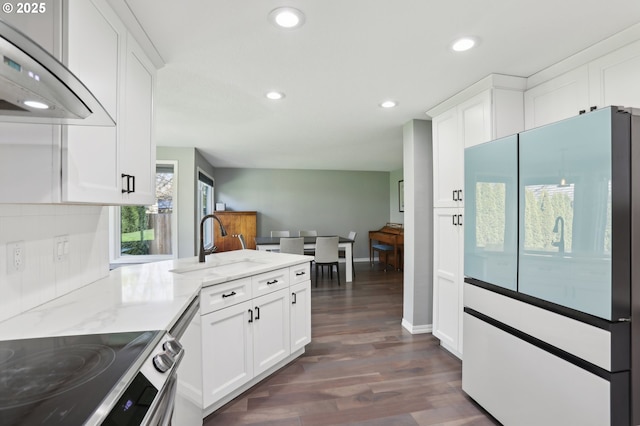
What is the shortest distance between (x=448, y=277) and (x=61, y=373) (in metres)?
2.74

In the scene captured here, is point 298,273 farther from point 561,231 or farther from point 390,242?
point 390,242

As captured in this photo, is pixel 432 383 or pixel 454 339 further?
pixel 454 339

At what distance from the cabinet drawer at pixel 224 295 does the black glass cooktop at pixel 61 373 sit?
702mm

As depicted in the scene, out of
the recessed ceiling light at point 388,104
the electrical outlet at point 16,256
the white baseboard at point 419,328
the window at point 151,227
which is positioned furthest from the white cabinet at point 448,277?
the window at point 151,227

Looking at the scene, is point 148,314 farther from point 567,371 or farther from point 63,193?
point 567,371

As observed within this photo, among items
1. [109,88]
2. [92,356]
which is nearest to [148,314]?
[92,356]

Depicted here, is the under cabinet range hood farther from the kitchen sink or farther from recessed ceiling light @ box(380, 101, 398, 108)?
recessed ceiling light @ box(380, 101, 398, 108)

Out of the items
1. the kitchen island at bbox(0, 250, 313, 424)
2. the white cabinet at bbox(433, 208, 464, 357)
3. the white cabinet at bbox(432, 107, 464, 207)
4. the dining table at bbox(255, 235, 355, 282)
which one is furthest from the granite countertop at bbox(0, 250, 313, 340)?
the dining table at bbox(255, 235, 355, 282)

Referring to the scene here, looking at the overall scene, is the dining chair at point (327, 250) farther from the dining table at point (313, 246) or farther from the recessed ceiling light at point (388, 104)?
the recessed ceiling light at point (388, 104)

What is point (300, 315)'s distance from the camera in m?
2.64

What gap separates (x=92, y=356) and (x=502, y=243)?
198 cm

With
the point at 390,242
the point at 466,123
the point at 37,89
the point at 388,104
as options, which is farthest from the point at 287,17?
the point at 390,242

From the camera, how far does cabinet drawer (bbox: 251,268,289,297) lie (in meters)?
2.17

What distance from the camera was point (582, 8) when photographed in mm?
1503
